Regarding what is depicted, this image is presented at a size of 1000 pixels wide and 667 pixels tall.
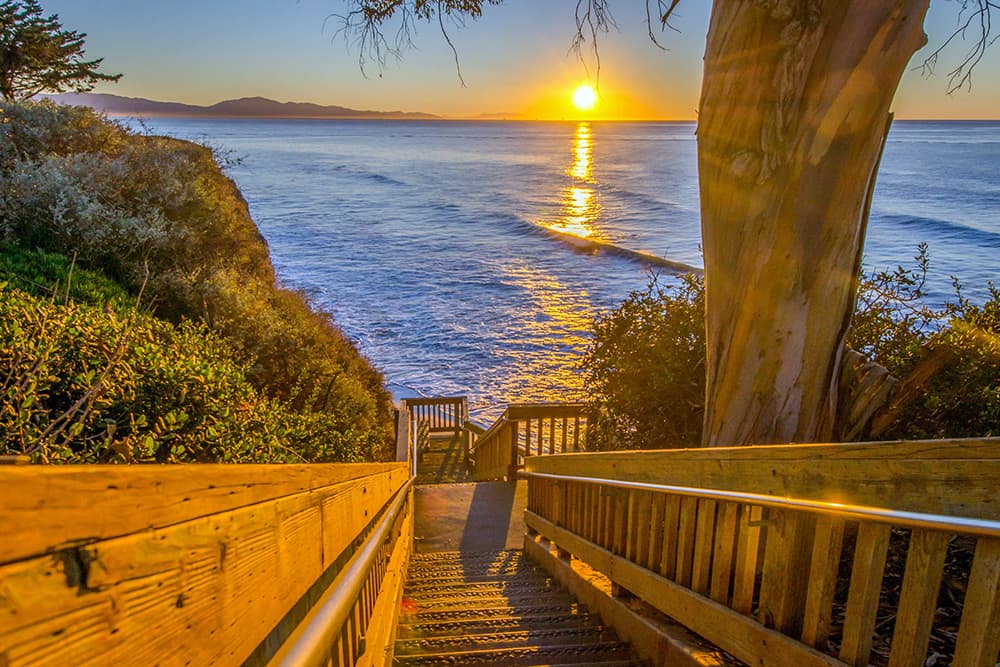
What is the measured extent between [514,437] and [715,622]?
21.1ft

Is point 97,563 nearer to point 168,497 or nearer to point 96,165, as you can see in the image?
point 168,497

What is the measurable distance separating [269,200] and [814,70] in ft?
189

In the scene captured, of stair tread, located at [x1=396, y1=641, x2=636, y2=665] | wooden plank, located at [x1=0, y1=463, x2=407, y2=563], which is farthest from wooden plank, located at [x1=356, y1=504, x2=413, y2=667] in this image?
wooden plank, located at [x1=0, y1=463, x2=407, y2=563]

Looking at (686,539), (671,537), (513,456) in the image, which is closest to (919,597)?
(686,539)

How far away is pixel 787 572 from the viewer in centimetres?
227

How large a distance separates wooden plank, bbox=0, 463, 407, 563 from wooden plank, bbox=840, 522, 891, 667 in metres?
1.84

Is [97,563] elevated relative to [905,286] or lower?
elevated

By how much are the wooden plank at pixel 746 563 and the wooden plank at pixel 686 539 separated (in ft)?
1.26

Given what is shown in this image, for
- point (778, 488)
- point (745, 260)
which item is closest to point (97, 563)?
point (778, 488)

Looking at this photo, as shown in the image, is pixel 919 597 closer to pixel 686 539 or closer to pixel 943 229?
pixel 686 539

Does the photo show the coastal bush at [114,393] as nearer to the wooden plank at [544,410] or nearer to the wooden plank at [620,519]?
the wooden plank at [620,519]

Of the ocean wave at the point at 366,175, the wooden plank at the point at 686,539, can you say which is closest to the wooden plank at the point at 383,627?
the wooden plank at the point at 686,539

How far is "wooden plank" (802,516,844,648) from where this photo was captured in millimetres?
2082

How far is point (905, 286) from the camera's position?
5473mm
